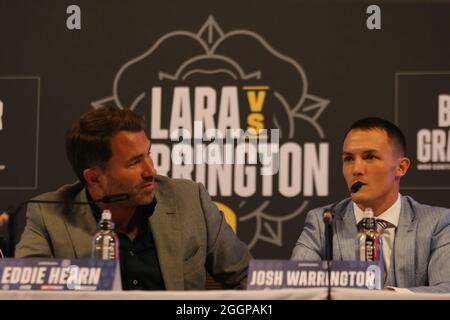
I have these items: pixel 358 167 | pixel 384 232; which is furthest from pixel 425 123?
pixel 384 232

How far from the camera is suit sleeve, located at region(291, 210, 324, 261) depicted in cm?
403

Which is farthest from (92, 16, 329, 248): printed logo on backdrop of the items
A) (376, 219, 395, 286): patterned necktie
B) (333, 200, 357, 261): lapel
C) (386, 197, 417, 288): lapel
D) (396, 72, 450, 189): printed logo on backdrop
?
(386, 197, 417, 288): lapel

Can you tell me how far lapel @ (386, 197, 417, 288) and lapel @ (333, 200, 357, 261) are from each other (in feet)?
0.57

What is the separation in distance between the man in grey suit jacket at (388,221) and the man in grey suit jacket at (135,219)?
48cm

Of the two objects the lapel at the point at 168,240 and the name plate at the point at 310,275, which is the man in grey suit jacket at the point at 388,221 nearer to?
the lapel at the point at 168,240

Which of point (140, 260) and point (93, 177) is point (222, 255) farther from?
point (93, 177)

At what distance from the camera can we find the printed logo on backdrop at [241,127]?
5.25 metres

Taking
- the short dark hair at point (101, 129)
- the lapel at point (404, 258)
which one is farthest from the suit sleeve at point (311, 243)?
the short dark hair at point (101, 129)

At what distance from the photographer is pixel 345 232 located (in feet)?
13.2

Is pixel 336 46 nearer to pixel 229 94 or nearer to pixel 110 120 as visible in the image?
pixel 229 94

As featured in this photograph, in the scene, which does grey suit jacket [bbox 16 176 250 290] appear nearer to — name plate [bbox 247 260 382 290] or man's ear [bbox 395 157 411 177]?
name plate [bbox 247 260 382 290]

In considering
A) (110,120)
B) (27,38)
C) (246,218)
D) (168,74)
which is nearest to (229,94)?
(168,74)

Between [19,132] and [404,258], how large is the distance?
8.12ft

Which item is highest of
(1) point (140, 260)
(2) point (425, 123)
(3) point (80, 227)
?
(2) point (425, 123)
